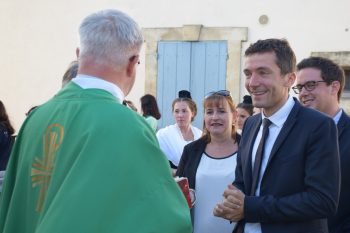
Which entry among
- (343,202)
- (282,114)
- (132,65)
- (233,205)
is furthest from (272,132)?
(132,65)

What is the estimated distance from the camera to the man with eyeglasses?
1.73m

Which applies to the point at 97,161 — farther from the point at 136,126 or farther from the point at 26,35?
the point at 26,35

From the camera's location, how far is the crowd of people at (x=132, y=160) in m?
1.75

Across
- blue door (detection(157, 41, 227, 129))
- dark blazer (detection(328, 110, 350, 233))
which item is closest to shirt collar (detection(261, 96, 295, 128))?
dark blazer (detection(328, 110, 350, 233))

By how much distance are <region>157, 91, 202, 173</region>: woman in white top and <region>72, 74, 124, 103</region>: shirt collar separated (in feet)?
11.3

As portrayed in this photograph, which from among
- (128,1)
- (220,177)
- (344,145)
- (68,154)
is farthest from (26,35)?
(68,154)

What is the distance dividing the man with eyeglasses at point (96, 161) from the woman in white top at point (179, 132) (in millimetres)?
3439

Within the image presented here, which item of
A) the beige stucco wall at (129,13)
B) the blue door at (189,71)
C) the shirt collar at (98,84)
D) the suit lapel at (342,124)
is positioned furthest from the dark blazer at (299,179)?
the blue door at (189,71)

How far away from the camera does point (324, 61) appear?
3.51 metres

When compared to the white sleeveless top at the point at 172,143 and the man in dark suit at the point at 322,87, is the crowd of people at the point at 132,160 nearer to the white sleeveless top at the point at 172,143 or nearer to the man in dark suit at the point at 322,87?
the man in dark suit at the point at 322,87

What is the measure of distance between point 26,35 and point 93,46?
888cm

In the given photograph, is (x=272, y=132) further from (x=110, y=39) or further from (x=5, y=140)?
(x=5, y=140)

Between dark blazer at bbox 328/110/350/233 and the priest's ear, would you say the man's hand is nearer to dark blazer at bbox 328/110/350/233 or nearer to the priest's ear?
dark blazer at bbox 328/110/350/233

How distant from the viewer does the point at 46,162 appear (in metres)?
1.90
